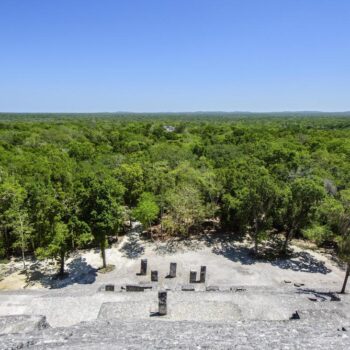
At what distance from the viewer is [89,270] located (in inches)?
744

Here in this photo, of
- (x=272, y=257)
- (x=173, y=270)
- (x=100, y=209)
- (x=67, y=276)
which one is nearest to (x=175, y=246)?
(x=173, y=270)

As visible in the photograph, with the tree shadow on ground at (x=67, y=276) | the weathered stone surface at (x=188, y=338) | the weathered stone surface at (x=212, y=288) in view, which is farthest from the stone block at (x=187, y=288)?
the weathered stone surface at (x=188, y=338)

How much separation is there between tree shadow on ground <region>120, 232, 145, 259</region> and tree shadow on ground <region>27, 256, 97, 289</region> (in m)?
2.74

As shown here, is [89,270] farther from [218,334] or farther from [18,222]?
[218,334]

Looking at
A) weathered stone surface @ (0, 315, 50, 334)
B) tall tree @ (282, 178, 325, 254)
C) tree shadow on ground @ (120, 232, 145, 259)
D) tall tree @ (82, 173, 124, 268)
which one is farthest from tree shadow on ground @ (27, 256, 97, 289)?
tall tree @ (282, 178, 325, 254)

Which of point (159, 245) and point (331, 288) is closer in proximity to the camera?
point (331, 288)

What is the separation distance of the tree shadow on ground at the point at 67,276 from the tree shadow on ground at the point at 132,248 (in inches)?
108

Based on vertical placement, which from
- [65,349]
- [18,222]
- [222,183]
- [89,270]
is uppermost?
[65,349]

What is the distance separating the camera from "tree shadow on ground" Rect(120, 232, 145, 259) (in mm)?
20781

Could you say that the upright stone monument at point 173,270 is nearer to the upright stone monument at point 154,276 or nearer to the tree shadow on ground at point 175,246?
the upright stone monument at point 154,276

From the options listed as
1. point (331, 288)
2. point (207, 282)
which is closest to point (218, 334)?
point (207, 282)

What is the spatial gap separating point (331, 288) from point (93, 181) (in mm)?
14934

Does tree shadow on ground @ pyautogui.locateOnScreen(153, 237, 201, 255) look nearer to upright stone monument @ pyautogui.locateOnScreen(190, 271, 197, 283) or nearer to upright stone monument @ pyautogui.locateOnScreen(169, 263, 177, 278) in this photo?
upright stone monument @ pyautogui.locateOnScreen(169, 263, 177, 278)

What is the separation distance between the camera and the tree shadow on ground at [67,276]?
17.5 m
